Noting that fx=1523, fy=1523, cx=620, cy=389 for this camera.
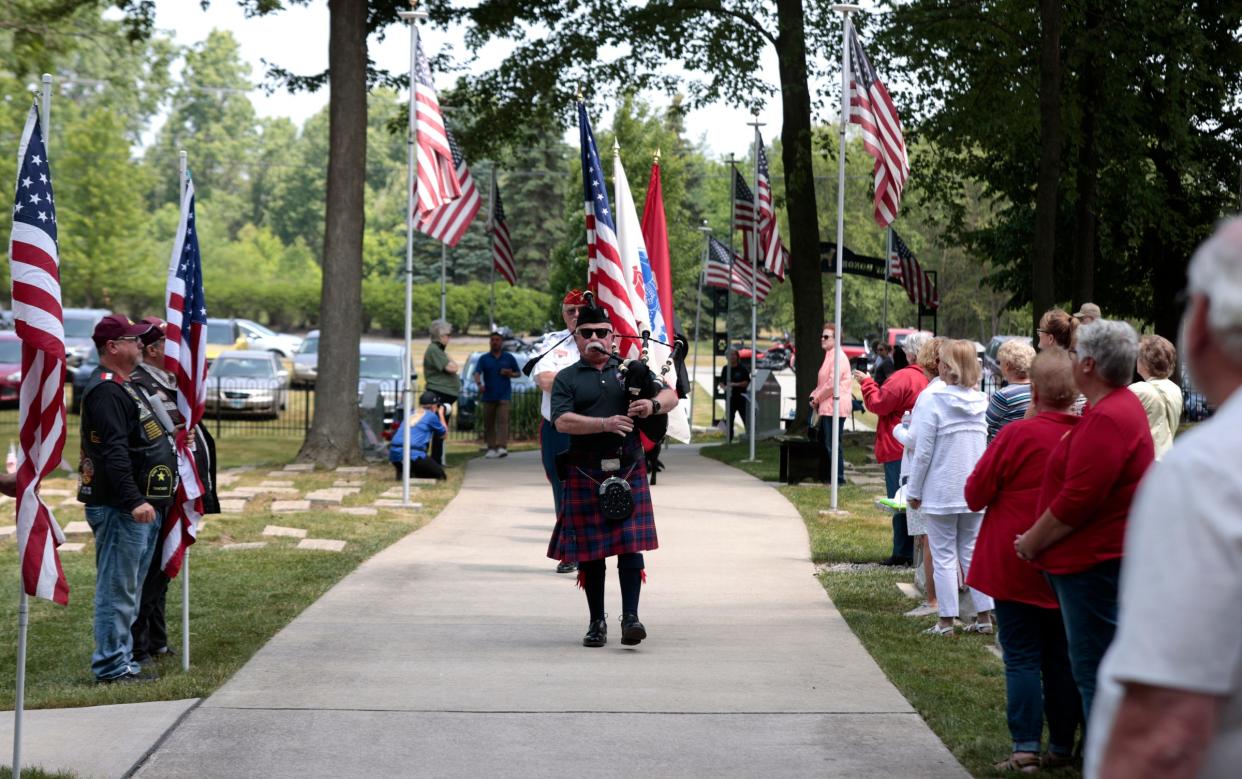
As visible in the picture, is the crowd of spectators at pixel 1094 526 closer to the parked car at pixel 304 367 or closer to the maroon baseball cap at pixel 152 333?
the maroon baseball cap at pixel 152 333

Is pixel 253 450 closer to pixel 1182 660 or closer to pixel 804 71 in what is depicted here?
pixel 804 71

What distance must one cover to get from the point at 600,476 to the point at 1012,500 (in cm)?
299

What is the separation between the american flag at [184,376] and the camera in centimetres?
806

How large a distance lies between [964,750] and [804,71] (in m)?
20.3

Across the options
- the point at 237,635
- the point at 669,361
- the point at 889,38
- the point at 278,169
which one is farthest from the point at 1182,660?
the point at 278,169

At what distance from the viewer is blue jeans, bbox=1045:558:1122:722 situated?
5301 millimetres

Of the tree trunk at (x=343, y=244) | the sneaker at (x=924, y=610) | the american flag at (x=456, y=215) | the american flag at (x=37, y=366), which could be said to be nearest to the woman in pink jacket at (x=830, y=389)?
the american flag at (x=456, y=215)

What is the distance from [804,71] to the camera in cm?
2541

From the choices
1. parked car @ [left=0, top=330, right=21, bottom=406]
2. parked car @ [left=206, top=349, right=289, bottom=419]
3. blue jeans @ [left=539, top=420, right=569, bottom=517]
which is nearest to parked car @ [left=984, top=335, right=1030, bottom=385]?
blue jeans @ [left=539, top=420, right=569, bottom=517]

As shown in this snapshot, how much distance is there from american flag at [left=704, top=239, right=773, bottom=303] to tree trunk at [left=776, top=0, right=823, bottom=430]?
64 cm

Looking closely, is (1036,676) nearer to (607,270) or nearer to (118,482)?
(118,482)

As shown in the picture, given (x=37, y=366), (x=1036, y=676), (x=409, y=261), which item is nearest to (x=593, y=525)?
(x=1036, y=676)

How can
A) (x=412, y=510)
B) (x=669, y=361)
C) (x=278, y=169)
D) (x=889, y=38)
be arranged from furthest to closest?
(x=278, y=169) → (x=889, y=38) → (x=412, y=510) → (x=669, y=361)

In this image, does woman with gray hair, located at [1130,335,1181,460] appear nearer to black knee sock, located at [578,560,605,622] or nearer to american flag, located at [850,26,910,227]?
black knee sock, located at [578,560,605,622]
